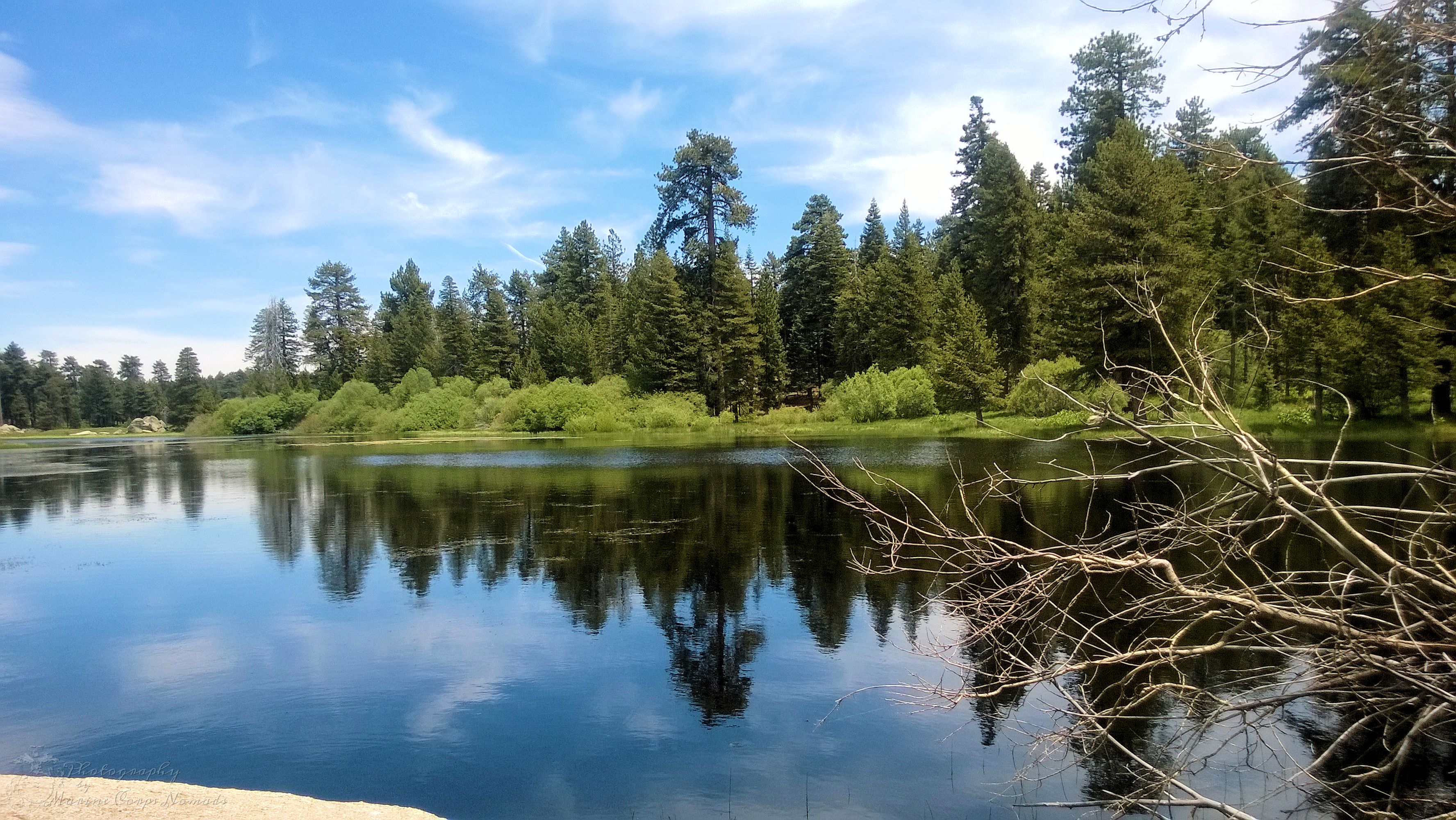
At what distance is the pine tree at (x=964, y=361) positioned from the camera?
42.9 metres

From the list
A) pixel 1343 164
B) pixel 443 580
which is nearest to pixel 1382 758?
pixel 1343 164

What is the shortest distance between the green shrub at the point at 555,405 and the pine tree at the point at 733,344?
828cm

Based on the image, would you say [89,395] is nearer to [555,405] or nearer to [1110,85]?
[555,405]

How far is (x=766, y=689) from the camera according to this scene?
8984mm

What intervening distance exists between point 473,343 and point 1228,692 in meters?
74.9

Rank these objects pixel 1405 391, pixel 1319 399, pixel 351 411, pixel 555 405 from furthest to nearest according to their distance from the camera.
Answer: pixel 351 411, pixel 555 405, pixel 1319 399, pixel 1405 391

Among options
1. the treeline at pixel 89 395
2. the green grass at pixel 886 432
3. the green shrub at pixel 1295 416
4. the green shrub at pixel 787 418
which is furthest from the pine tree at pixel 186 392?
the green shrub at pixel 1295 416

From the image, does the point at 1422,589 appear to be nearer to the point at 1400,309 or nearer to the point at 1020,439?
the point at 1400,309

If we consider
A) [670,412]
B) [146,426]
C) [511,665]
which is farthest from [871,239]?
[146,426]

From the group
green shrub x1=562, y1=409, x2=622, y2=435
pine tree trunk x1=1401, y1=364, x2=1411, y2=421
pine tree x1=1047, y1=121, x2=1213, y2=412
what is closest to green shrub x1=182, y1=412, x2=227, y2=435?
green shrub x1=562, y1=409, x2=622, y2=435

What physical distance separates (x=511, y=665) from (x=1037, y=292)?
135 feet

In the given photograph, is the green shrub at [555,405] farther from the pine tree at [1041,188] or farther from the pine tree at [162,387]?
the pine tree at [162,387]

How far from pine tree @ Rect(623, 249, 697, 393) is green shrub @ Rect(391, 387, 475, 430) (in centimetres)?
1522

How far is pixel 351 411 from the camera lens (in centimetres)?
7512
